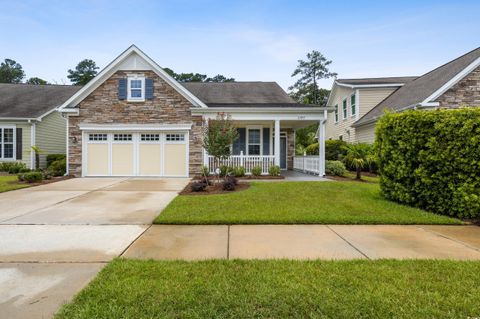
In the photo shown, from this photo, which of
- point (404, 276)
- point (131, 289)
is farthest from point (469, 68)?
point (131, 289)

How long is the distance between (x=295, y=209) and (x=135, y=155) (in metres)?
10.0

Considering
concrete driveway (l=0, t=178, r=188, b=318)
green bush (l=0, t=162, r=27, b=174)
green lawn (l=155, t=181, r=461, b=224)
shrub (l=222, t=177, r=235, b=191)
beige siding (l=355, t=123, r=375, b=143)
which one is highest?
beige siding (l=355, t=123, r=375, b=143)

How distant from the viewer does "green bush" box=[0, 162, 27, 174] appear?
15086mm

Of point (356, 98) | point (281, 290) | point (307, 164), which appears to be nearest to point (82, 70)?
point (356, 98)

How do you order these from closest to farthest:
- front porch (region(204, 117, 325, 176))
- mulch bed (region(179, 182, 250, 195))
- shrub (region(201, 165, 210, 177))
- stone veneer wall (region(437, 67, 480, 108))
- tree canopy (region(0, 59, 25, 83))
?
mulch bed (region(179, 182, 250, 195))
stone veneer wall (region(437, 67, 480, 108))
shrub (region(201, 165, 210, 177))
front porch (region(204, 117, 325, 176))
tree canopy (region(0, 59, 25, 83))

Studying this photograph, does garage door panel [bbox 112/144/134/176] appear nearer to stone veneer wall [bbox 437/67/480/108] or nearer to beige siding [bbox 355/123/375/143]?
beige siding [bbox 355/123/375/143]

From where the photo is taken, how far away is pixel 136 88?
13641 millimetres

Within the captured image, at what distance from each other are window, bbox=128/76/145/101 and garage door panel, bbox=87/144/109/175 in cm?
291

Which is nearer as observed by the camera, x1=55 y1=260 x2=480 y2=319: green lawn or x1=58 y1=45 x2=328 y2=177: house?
x1=55 y1=260 x2=480 y2=319: green lawn

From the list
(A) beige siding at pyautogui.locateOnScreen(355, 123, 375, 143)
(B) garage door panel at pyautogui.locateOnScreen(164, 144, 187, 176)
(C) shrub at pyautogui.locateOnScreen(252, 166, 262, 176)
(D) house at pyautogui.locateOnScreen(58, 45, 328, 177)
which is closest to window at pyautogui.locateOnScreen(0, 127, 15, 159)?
(D) house at pyautogui.locateOnScreen(58, 45, 328, 177)

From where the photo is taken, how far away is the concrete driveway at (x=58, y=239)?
267cm

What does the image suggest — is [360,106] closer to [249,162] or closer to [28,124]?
[249,162]

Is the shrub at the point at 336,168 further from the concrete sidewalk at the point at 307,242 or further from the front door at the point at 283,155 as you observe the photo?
the concrete sidewalk at the point at 307,242

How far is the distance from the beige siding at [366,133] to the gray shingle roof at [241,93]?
16.9 ft
